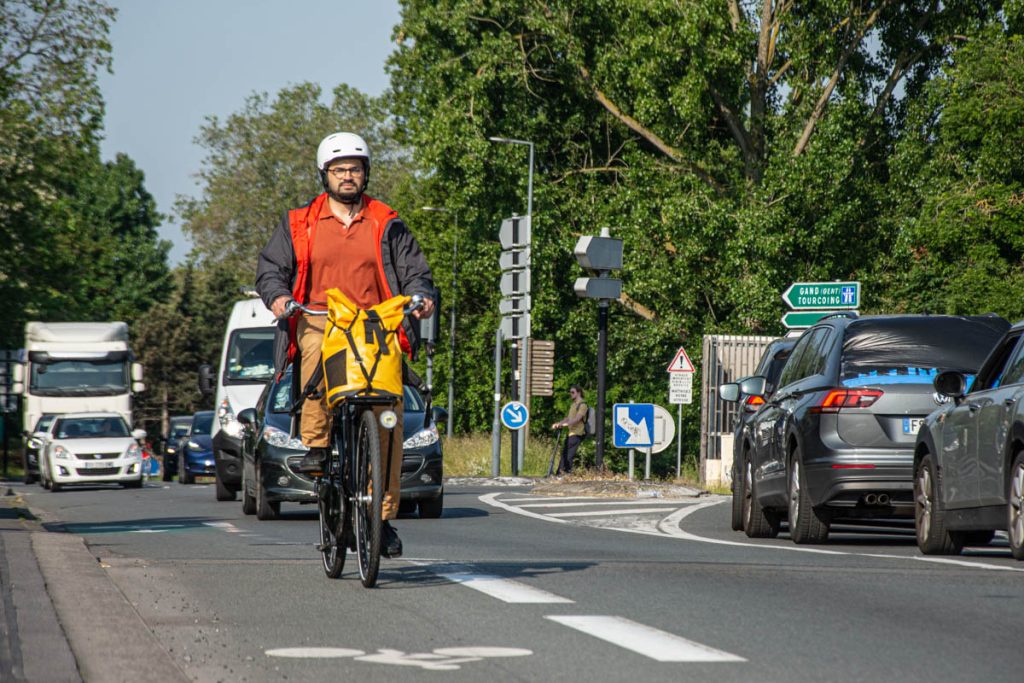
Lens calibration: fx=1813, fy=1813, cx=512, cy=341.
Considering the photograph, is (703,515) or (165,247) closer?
(703,515)

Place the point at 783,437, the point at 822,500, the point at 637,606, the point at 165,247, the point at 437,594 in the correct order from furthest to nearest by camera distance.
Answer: the point at 165,247
the point at 783,437
the point at 822,500
the point at 437,594
the point at 637,606

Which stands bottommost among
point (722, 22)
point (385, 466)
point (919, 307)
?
point (385, 466)

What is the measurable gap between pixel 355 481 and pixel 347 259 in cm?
113

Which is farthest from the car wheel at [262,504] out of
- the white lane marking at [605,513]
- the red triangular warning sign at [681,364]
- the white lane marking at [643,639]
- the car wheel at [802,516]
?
the red triangular warning sign at [681,364]

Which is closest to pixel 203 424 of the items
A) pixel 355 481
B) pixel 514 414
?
pixel 514 414

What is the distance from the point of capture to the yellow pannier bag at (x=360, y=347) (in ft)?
27.9

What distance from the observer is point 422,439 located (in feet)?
56.4

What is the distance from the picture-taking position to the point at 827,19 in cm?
3925

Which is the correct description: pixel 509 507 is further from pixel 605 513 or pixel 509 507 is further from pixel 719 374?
pixel 719 374

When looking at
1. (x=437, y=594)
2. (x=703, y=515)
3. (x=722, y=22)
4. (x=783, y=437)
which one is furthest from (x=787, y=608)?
(x=722, y=22)

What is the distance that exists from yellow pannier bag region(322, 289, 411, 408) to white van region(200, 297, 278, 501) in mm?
15449

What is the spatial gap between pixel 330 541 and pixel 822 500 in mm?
4721

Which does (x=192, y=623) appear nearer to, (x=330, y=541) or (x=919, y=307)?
(x=330, y=541)

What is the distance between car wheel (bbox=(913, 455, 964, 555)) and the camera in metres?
11.8
